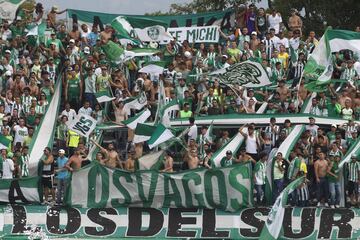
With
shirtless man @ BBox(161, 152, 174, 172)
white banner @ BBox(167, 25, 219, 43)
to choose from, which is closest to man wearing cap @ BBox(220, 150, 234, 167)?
shirtless man @ BBox(161, 152, 174, 172)

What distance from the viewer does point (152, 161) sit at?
2245 centimetres

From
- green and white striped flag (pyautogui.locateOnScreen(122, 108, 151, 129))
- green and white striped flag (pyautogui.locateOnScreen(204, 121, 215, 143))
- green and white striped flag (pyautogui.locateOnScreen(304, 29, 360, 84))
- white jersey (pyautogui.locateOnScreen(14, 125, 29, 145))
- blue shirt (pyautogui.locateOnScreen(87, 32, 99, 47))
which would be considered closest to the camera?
green and white striped flag (pyautogui.locateOnScreen(204, 121, 215, 143))

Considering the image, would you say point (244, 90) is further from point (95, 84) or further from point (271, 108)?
point (95, 84)

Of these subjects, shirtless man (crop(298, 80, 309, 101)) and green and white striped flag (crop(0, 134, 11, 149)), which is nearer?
green and white striped flag (crop(0, 134, 11, 149))

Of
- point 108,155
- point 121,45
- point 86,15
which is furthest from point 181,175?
point 86,15

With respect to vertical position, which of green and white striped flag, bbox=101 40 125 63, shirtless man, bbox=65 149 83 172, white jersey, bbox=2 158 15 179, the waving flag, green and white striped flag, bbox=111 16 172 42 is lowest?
white jersey, bbox=2 158 15 179

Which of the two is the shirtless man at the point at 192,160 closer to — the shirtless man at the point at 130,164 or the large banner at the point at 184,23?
the shirtless man at the point at 130,164

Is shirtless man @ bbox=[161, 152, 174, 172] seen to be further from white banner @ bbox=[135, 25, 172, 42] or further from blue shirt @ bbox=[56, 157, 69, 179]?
white banner @ bbox=[135, 25, 172, 42]

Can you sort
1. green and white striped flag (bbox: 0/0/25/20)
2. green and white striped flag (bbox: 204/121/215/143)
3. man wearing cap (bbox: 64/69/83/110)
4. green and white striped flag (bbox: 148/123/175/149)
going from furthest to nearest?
green and white striped flag (bbox: 0/0/25/20), man wearing cap (bbox: 64/69/83/110), green and white striped flag (bbox: 204/121/215/143), green and white striped flag (bbox: 148/123/175/149)

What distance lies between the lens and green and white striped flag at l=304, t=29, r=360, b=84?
86.0ft

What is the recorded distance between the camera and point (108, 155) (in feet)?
75.5

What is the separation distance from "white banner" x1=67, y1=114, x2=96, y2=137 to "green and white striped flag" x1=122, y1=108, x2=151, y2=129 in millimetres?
1228

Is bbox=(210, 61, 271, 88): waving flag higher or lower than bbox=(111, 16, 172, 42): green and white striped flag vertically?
lower

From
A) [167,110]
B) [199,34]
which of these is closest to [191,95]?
[167,110]
